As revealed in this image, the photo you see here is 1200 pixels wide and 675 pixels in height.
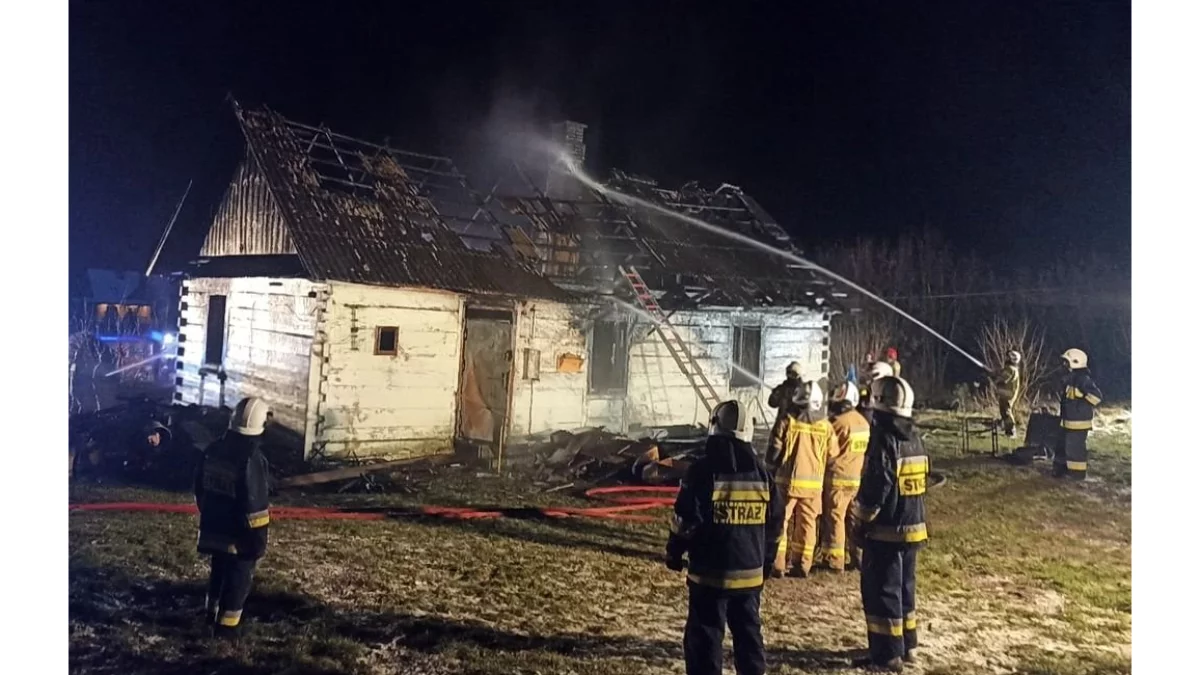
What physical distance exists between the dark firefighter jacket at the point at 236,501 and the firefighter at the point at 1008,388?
3.93 m

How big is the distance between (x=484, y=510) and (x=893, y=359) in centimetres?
238

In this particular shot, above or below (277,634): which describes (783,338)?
above

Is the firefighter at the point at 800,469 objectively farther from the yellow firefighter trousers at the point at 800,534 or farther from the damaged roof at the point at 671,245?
the damaged roof at the point at 671,245

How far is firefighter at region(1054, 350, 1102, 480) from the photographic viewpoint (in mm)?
4043

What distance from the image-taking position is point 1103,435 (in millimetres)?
4039

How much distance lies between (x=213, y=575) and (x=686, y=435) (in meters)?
2.53

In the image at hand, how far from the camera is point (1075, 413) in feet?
13.4

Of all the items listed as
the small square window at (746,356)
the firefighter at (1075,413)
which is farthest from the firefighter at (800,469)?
the firefighter at (1075,413)

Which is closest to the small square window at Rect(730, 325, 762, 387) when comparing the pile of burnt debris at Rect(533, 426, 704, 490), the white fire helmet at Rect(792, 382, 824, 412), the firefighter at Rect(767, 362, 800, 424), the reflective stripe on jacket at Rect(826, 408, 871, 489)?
the firefighter at Rect(767, 362, 800, 424)

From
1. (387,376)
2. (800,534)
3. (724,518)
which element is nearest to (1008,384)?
(800,534)

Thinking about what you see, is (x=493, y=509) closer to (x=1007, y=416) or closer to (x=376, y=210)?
(x=376, y=210)

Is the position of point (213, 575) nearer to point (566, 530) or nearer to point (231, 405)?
point (231, 405)
